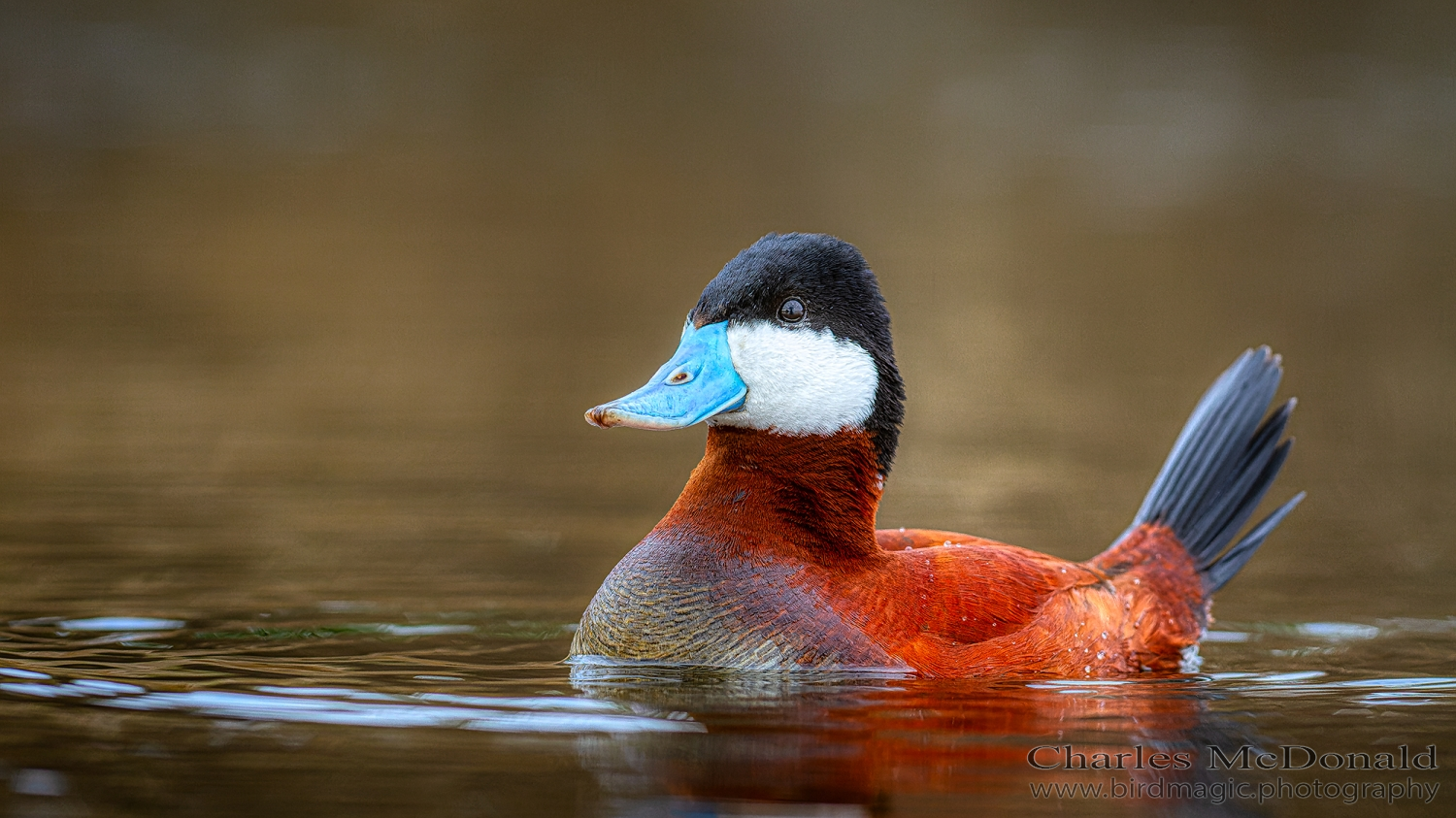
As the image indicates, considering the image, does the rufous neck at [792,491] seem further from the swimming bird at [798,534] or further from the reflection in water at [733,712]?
the reflection in water at [733,712]

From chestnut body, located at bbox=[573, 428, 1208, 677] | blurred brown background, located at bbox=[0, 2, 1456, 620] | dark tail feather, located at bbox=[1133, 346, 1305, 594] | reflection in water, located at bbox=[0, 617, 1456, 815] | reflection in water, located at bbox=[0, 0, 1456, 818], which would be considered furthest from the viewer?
blurred brown background, located at bbox=[0, 2, 1456, 620]

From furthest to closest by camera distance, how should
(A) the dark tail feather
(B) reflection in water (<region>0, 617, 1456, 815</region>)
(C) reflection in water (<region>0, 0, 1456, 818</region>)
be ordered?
1. (A) the dark tail feather
2. (C) reflection in water (<region>0, 0, 1456, 818</region>)
3. (B) reflection in water (<region>0, 617, 1456, 815</region>)

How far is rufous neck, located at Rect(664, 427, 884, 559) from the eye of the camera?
519 cm

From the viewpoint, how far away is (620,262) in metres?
16.8

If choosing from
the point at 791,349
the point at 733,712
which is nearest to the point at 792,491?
the point at 791,349

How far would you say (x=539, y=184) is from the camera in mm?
20875

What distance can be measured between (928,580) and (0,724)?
263cm

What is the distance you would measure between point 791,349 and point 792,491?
1.42 feet

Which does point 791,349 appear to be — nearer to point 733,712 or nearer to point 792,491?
point 792,491

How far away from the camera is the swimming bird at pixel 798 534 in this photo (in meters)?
5.03

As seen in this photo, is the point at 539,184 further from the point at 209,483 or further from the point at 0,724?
the point at 0,724

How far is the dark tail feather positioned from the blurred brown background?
18.4 inches

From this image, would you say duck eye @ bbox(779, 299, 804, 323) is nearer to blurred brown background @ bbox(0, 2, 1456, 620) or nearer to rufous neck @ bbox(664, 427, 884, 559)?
rufous neck @ bbox(664, 427, 884, 559)

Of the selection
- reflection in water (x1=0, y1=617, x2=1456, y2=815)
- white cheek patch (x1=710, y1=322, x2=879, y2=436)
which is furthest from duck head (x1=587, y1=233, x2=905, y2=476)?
reflection in water (x1=0, y1=617, x2=1456, y2=815)
